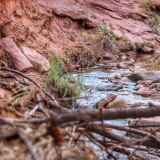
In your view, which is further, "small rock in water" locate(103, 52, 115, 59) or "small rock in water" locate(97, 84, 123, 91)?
"small rock in water" locate(103, 52, 115, 59)

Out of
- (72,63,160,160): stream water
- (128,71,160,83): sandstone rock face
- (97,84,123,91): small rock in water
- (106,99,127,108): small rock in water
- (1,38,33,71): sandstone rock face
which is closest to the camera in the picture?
(106,99,127,108): small rock in water

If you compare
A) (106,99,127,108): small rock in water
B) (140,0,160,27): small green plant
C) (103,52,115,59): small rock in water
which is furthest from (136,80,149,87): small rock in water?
(140,0,160,27): small green plant

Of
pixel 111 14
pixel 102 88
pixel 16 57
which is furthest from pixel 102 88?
pixel 111 14

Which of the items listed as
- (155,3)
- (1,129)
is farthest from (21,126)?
(155,3)

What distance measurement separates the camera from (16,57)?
14.8ft

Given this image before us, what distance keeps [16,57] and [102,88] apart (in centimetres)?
143

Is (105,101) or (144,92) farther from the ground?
(105,101)

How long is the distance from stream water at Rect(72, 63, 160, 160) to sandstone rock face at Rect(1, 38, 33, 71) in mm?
892

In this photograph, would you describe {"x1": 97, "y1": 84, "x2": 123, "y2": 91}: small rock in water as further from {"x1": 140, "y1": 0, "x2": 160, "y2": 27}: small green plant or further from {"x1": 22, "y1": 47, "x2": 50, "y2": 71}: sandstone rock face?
{"x1": 140, "y1": 0, "x2": 160, "y2": 27}: small green plant

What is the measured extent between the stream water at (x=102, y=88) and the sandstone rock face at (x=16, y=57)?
2.93 feet

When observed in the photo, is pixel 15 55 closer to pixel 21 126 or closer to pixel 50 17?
pixel 50 17

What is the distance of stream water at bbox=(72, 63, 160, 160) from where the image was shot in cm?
413

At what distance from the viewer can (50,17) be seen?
23.0ft

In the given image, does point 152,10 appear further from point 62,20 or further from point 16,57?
point 16,57
